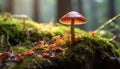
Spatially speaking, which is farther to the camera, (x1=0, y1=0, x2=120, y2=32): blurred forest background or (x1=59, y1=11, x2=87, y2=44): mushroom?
(x1=0, y1=0, x2=120, y2=32): blurred forest background

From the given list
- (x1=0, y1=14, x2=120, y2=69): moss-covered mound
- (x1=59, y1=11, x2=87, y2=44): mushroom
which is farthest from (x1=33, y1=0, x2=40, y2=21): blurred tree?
(x1=59, y1=11, x2=87, y2=44): mushroom

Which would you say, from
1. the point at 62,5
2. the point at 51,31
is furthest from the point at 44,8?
the point at 51,31

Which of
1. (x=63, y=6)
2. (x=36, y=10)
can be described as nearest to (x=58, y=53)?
(x=63, y=6)

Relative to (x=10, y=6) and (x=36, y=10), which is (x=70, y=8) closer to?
(x=36, y=10)

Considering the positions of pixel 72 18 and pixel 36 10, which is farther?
pixel 36 10

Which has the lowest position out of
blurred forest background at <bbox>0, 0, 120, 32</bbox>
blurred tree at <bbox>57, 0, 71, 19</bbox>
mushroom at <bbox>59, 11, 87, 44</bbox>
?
blurred forest background at <bbox>0, 0, 120, 32</bbox>

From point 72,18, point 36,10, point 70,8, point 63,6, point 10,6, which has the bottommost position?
point 36,10

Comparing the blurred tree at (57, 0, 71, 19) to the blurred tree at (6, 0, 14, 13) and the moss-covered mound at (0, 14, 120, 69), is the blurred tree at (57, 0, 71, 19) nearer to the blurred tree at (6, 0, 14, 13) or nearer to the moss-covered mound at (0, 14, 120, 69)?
the moss-covered mound at (0, 14, 120, 69)

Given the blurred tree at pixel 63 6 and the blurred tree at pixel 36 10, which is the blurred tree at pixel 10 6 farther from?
the blurred tree at pixel 63 6
